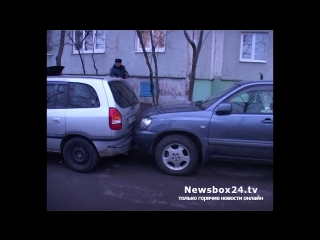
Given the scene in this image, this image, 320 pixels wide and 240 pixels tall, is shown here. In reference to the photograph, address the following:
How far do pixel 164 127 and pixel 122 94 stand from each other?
1026mm

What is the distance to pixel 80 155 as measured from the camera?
14.2ft

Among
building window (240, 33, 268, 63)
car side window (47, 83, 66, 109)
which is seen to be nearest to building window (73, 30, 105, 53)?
building window (240, 33, 268, 63)

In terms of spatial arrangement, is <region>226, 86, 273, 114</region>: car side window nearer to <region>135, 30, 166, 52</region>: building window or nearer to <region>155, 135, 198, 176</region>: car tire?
<region>155, 135, 198, 176</region>: car tire

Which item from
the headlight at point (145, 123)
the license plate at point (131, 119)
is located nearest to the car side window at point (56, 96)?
the license plate at point (131, 119)

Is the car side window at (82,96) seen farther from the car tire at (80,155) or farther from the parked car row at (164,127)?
the car tire at (80,155)

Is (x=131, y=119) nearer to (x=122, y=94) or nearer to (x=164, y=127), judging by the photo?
(x=122, y=94)

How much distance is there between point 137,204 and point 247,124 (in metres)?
2.03

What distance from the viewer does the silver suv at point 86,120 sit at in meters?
4.15

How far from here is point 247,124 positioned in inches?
155

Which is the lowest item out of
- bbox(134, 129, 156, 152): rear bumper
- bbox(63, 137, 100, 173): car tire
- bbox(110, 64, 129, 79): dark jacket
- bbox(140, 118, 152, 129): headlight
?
bbox(63, 137, 100, 173): car tire

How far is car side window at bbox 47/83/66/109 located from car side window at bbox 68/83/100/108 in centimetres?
14

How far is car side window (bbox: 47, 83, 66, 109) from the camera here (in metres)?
4.38

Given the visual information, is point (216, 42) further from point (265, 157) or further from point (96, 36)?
point (265, 157)
